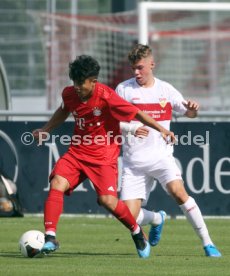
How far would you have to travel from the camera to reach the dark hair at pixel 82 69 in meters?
10.6

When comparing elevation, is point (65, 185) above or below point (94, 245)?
above

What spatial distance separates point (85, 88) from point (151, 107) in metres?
1.11

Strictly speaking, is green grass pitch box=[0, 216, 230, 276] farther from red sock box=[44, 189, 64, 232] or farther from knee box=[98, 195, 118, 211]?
knee box=[98, 195, 118, 211]

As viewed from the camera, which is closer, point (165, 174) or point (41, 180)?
point (165, 174)

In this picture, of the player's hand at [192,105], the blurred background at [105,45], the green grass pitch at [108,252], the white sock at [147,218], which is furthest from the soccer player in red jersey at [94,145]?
the blurred background at [105,45]

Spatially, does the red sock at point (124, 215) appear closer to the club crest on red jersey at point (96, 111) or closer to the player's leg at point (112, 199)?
the player's leg at point (112, 199)

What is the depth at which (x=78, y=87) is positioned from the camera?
10734 millimetres

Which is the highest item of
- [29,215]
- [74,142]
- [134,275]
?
[74,142]

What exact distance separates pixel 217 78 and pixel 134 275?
16505mm

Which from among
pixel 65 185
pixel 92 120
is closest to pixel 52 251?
pixel 65 185

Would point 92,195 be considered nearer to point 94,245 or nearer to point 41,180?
point 41,180

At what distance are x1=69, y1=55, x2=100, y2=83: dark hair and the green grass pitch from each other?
5.51ft

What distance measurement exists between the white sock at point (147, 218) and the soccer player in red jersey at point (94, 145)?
845mm

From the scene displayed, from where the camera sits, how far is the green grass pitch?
9977 millimetres
